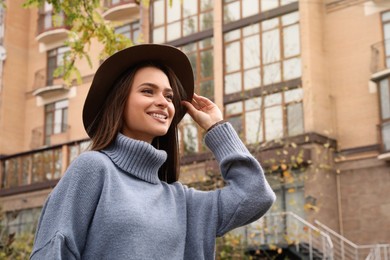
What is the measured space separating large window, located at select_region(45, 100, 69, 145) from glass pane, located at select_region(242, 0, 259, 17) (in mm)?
9370

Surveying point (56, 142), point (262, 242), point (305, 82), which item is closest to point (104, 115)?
point (262, 242)

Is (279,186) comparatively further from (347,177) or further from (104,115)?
(104,115)

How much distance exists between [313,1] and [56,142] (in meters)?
12.2

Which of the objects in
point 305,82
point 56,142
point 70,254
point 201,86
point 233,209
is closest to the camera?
point 70,254

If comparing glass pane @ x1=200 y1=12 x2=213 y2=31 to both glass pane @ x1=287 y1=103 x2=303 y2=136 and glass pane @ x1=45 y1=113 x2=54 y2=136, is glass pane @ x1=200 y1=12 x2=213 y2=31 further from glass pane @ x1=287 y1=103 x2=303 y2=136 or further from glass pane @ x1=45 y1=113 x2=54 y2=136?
glass pane @ x1=45 y1=113 x2=54 y2=136

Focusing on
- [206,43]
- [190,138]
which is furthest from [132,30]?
[190,138]

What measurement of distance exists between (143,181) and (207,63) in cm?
2229

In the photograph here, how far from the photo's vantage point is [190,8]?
26.1 meters

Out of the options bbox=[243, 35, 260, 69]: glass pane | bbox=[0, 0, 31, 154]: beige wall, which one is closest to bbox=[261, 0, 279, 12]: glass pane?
bbox=[243, 35, 260, 69]: glass pane

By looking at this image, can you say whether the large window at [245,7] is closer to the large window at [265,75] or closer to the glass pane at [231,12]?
the glass pane at [231,12]

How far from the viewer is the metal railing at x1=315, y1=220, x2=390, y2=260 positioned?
65.1ft

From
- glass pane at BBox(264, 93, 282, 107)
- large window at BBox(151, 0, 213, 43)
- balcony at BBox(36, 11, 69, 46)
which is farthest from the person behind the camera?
balcony at BBox(36, 11, 69, 46)

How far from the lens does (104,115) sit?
9.93 feet

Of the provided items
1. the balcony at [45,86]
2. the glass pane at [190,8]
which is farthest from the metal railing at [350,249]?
the balcony at [45,86]
